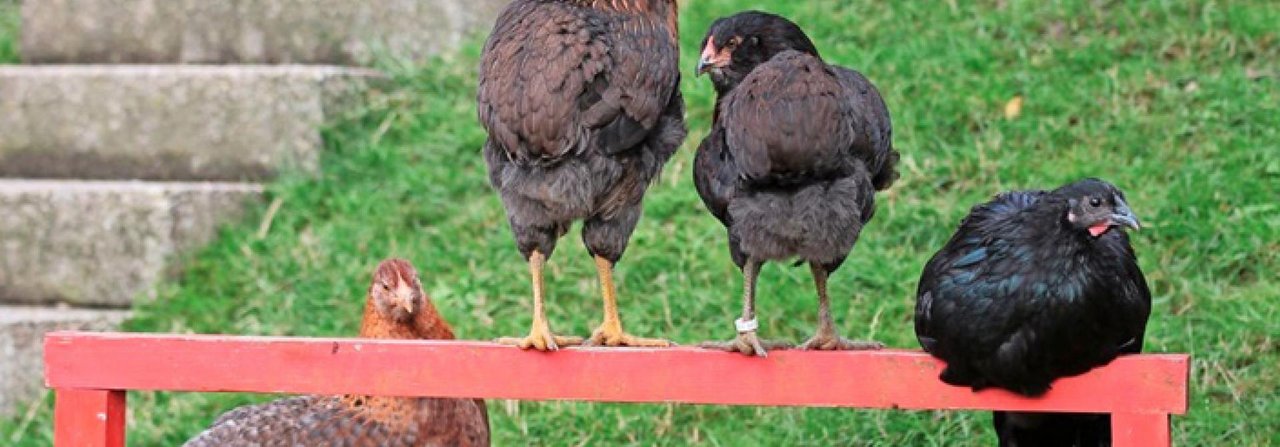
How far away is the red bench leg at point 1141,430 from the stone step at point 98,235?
3.76 m

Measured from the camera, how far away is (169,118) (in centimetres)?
613

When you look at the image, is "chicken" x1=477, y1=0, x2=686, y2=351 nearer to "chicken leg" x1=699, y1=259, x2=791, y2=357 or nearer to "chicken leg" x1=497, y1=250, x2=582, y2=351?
"chicken leg" x1=497, y1=250, x2=582, y2=351

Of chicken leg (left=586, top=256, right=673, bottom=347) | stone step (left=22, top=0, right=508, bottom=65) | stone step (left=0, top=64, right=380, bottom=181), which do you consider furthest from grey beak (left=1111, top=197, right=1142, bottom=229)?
A: stone step (left=22, top=0, right=508, bottom=65)

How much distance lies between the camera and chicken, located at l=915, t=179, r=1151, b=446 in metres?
3.03

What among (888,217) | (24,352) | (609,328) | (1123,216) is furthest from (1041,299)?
(24,352)

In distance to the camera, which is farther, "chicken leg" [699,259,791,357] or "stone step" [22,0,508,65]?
"stone step" [22,0,508,65]

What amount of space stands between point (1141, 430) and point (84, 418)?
2.02 metres

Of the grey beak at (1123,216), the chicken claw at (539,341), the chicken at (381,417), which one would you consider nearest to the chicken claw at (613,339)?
the chicken claw at (539,341)

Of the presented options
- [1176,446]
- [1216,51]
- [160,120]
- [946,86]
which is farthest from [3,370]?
[1216,51]

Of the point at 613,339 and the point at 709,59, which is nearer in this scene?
the point at 709,59

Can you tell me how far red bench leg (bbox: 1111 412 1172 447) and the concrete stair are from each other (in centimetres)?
375

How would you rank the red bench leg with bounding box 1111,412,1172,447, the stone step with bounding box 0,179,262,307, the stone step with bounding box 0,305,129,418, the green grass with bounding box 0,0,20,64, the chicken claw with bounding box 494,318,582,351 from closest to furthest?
the red bench leg with bounding box 1111,412,1172,447 → the chicken claw with bounding box 494,318,582,351 → the stone step with bounding box 0,305,129,418 → the stone step with bounding box 0,179,262,307 → the green grass with bounding box 0,0,20,64

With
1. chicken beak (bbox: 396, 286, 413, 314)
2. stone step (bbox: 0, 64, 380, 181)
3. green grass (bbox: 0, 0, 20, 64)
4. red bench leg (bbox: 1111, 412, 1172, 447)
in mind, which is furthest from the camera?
green grass (bbox: 0, 0, 20, 64)

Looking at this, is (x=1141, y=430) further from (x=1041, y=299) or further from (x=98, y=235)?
(x=98, y=235)
